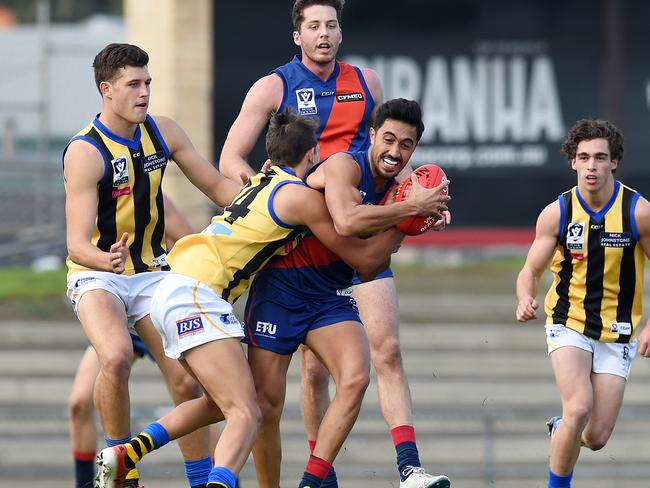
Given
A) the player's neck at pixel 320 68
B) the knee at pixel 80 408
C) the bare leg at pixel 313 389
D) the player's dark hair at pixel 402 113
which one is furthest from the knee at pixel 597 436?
the knee at pixel 80 408

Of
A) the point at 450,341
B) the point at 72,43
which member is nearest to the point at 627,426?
the point at 450,341

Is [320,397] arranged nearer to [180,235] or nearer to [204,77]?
[180,235]

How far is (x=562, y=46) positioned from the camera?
18328 millimetres

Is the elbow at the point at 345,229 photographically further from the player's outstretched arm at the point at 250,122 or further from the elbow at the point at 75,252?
the elbow at the point at 75,252

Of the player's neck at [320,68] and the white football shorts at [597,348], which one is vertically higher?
the player's neck at [320,68]

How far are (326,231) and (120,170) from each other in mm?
1380

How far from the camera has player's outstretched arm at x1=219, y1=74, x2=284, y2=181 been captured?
8.44m

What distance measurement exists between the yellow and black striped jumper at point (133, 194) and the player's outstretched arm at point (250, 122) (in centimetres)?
39

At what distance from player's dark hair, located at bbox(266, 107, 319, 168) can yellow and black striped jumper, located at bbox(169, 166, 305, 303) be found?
0.07 metres

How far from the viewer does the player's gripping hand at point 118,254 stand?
7.53 m

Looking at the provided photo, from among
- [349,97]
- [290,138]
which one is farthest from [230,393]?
[349,97]

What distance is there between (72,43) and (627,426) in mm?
13005

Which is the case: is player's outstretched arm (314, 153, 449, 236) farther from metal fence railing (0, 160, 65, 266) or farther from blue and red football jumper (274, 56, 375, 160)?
metal fence railing (0, 160, 65, 266)

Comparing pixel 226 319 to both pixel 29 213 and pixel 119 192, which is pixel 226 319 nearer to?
pixel 119 192
